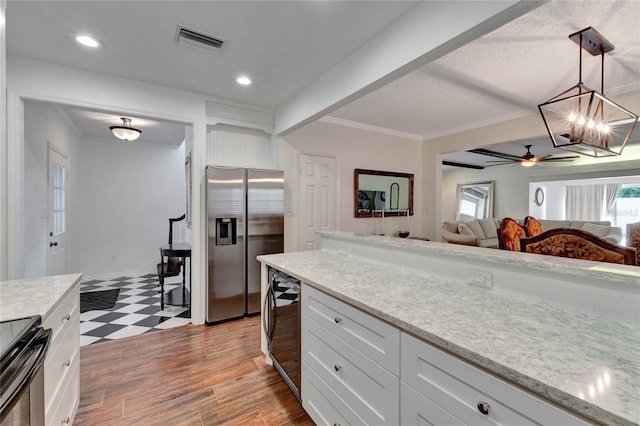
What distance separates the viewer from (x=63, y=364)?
1.45 metres

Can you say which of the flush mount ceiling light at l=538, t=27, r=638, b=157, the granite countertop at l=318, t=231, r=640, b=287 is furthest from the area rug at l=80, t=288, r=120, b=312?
the flush mount ceiling light at l=538, t=27, r=638, b=157

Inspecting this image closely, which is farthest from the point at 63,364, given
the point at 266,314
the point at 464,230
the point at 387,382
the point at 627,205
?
the point at 627,205

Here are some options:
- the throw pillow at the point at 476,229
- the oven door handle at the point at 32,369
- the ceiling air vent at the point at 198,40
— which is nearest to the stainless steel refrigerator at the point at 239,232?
the ceiling air vent at the point at 198,40

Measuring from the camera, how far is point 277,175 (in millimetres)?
3453

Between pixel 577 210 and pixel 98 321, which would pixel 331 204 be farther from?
pixel 577 210

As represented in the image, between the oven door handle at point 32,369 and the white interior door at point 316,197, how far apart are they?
2882 mm

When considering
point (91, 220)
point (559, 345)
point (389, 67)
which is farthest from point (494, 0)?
point (91, 220)

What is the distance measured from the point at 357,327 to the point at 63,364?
5.07ft

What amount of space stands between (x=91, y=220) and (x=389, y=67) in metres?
5.45

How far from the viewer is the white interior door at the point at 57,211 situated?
Answer: 11.2 ft

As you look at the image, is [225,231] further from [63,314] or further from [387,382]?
[387,382]

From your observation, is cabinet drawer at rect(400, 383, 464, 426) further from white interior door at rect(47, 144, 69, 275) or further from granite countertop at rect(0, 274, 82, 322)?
white interior door at rect(47, 144, 69, 275)

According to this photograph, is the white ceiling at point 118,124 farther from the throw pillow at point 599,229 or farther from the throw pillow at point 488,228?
the throw pillow at point 599,229

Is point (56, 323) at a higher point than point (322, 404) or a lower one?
higher
